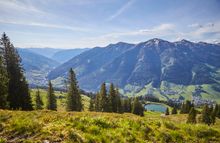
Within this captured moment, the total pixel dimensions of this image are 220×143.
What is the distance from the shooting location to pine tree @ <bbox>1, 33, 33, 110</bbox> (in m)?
53.1

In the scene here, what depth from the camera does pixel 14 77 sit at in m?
53.7

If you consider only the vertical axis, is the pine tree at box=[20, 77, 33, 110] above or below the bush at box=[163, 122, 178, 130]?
below

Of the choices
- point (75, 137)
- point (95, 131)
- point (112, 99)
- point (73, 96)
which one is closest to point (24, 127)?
point (75, 137)

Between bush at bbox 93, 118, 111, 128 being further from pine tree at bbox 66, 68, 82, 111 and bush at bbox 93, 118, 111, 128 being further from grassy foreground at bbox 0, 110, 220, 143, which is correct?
pine tree at bbox 66, 68, 82, 111

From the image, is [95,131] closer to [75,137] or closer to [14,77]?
[75,137]

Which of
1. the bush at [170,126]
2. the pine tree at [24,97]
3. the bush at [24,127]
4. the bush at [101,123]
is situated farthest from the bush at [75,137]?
the pine tree at [24,97]

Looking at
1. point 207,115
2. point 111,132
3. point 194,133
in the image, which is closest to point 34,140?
point 111,132

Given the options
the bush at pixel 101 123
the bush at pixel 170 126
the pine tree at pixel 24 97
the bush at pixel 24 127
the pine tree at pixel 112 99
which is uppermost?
the bush at pixel 24 127

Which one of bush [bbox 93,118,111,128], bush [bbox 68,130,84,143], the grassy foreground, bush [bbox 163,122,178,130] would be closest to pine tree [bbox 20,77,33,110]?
the grassy foreground

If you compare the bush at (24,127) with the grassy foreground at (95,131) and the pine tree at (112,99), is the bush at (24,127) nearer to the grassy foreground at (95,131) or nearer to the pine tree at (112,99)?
the grassy foreground at (95,131)

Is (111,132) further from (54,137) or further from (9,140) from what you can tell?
(9,140)

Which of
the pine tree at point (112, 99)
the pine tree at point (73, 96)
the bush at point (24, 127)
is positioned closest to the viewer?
the bush at point (24, 127)

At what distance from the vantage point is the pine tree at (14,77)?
5312 centimetres

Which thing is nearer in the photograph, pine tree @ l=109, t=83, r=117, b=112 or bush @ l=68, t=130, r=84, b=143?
bush @ l=68, t=130, r=84, b=143
